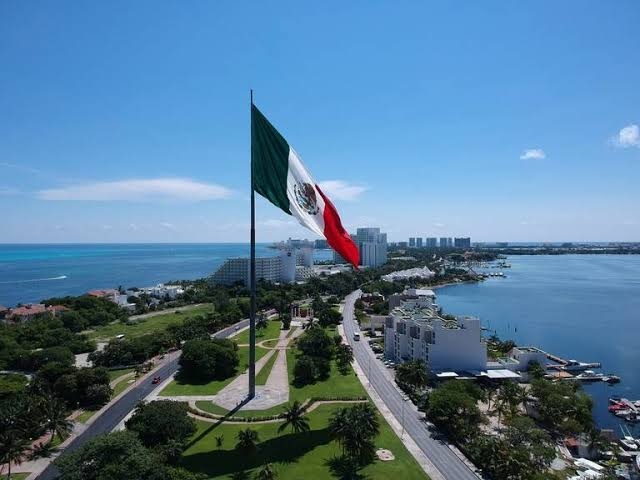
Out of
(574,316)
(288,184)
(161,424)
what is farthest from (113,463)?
(574,316)

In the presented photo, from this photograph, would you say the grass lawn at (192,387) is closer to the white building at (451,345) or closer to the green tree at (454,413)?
the green tree at (454,413)

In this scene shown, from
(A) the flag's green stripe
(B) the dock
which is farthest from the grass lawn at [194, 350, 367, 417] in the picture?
(B) the dock

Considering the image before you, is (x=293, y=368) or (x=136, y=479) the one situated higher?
(x=136, y=479)

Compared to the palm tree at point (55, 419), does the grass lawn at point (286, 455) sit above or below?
below

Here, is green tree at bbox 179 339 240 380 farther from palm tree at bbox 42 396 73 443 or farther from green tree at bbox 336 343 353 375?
palm tree at bbox 42 396 73 443

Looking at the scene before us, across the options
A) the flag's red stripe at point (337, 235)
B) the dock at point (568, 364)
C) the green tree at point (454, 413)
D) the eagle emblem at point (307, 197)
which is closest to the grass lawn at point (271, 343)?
the green tree at point (454, 413)

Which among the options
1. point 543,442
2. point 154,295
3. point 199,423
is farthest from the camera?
point 154,295

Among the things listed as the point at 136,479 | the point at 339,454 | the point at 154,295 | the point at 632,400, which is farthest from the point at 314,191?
the point at 154,295

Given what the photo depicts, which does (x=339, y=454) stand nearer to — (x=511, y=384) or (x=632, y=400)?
(x=511, y=384)
